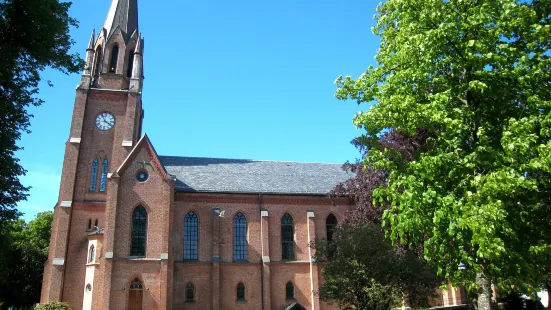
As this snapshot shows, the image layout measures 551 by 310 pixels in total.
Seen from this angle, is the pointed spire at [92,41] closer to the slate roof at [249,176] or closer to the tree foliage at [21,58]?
the slate roof at [249,176]

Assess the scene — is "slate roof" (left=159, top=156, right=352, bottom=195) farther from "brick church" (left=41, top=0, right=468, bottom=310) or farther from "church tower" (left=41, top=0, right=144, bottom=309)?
"church tower" (left=41, top=0, right=144, bottom=309)

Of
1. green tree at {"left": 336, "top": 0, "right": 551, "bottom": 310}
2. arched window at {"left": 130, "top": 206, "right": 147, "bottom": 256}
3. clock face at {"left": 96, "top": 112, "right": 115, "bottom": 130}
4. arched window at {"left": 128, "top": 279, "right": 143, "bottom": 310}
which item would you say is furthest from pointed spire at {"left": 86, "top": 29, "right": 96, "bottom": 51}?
green tree at {"left": 336, "top": 0, "right": 551, "bottom": 310}

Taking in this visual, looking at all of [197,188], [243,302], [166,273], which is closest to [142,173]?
[197,188]

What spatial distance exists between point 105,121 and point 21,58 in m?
20.9

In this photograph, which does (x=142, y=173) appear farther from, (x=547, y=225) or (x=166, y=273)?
(x=547, y=225)

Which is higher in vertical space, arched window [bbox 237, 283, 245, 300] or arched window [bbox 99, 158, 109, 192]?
arched window [bbox 99, 158, 109, 192]

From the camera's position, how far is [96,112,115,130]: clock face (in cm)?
3575

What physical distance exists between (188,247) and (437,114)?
24.2 m

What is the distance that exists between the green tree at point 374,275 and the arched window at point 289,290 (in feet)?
30.0

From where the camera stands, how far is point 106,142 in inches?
Answer: 1391

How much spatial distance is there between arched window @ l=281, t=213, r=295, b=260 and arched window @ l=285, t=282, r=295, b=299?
80.8 inches

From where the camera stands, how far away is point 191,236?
33062 millimetres

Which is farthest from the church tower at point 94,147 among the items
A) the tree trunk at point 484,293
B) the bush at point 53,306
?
the tree trunk at point 484,293

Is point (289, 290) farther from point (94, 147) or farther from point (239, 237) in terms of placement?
point (94, 147)
